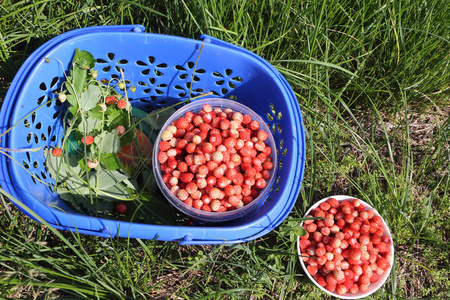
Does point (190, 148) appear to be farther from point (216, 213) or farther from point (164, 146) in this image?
point (216, 213)

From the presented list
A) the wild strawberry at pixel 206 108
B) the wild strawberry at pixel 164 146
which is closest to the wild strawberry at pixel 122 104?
the wild strawberry at pixel 164 146

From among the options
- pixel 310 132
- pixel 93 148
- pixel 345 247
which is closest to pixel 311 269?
pixel 345 247

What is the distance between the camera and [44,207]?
1.21m

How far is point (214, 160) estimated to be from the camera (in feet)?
4.77

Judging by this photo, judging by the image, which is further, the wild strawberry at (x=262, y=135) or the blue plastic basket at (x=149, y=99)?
the wild strawberry at (x=262, y=135)

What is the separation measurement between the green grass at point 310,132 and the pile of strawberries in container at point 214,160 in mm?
220

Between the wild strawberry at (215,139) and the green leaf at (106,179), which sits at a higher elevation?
the wild strawberry at (215,139)

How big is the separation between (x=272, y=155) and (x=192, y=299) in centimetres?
69

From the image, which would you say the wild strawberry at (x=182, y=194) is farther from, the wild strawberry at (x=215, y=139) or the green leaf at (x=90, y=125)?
the green leaf at (x=90, y=125)

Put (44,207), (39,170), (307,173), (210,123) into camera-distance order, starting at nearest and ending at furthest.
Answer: (44,207) → (39,170) → (210,123) → (307,173)

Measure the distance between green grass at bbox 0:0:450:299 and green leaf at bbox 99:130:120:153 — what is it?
1.25 feet

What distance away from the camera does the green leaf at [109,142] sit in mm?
1474

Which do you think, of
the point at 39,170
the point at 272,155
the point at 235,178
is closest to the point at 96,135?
the point at 39,170

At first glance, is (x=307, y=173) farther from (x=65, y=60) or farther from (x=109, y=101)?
(x=65, y=60)
